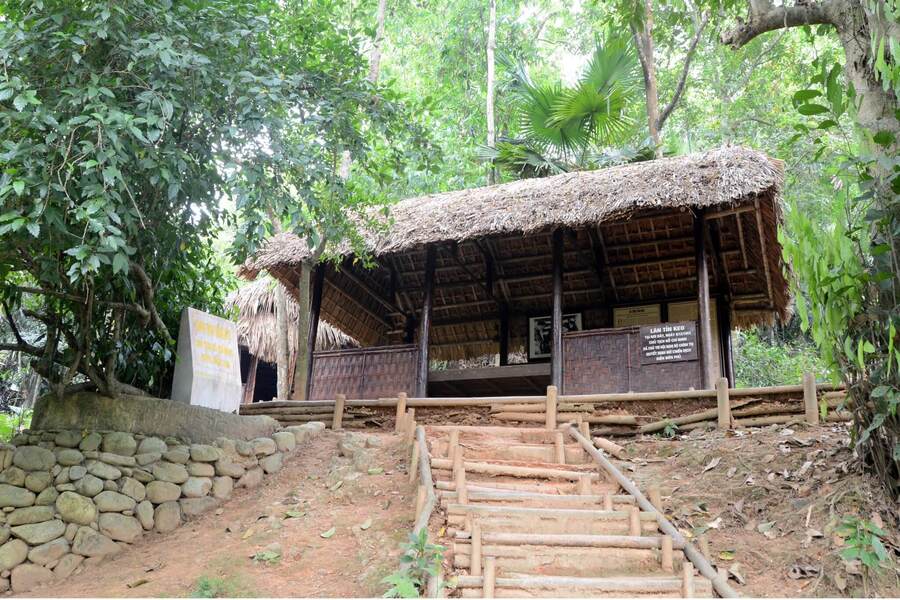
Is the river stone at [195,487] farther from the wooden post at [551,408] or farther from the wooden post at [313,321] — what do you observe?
the wooden post at [313,321]

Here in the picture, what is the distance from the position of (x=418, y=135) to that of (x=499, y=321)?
5427 mm

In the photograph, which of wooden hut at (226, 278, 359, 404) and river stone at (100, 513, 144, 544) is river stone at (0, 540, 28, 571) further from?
wooden hut at (226, 278, 359, 404)

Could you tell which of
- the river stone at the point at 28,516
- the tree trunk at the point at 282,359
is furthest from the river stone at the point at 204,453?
the tree trunk at the point at 282,359

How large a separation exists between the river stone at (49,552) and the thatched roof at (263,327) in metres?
8.48

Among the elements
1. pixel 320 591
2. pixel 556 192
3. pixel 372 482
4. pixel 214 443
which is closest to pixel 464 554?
pixel 320 591

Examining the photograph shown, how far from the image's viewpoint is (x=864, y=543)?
407cm

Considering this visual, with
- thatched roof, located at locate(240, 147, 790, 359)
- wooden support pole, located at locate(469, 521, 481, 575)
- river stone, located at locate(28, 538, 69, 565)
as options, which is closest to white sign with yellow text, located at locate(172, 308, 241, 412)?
river stone, located at locate(28, 538, 69, 565)

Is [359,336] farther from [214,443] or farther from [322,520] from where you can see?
[322,520]

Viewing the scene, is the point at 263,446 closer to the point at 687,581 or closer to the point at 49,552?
the point at 49,552

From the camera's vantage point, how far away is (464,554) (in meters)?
4.05

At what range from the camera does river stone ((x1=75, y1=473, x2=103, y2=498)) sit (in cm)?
507

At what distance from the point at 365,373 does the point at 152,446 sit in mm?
4008

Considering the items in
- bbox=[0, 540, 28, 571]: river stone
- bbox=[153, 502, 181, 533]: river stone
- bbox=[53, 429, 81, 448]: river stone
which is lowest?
bbox=[0, 540, 28, 571]: river stone

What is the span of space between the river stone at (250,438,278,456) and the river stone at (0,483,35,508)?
1.70 meters
